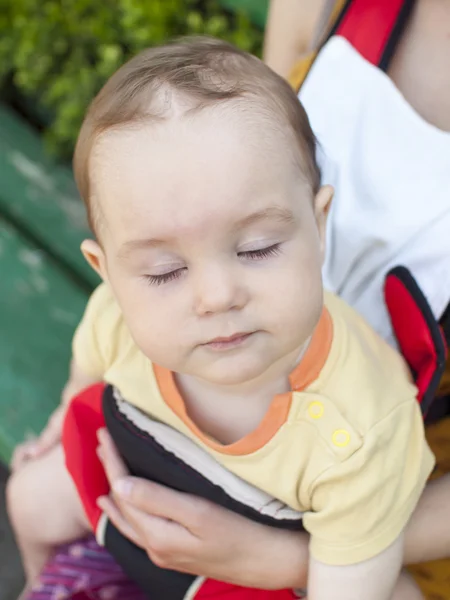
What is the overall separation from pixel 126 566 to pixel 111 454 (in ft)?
0.65

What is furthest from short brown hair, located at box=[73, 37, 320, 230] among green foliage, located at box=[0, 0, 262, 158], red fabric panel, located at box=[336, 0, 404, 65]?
green foliage, located at box=[0, 0, 262, 158]

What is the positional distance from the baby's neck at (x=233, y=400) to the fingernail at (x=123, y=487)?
0.56 ft

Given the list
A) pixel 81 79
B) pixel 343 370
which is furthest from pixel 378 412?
pixel 81 79

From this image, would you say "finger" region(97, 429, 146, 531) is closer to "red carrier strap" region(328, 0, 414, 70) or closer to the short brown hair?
the short brown hair

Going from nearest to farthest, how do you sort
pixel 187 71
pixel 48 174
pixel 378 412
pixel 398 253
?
1. pixel 187 71
2. pixel 378 412
3. pixel 398 253
4. pixel 48 174

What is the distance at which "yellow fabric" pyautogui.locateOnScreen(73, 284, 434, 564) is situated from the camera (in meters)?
0.99

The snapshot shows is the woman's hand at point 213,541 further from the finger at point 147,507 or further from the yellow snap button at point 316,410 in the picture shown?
the yellow snap button at point 316,410

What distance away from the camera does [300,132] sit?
3.07 ft

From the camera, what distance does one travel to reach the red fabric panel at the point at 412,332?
1093 millimetres

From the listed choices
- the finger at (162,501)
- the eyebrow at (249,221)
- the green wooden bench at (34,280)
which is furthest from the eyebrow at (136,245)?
the green wooden bench at (34,280)

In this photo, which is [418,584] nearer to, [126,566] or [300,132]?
[126,566]

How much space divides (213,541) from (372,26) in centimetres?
92

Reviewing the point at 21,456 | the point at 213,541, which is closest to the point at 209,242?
the point at 213,541

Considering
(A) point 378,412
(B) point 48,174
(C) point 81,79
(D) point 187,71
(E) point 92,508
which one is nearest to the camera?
(D) point 187,71
